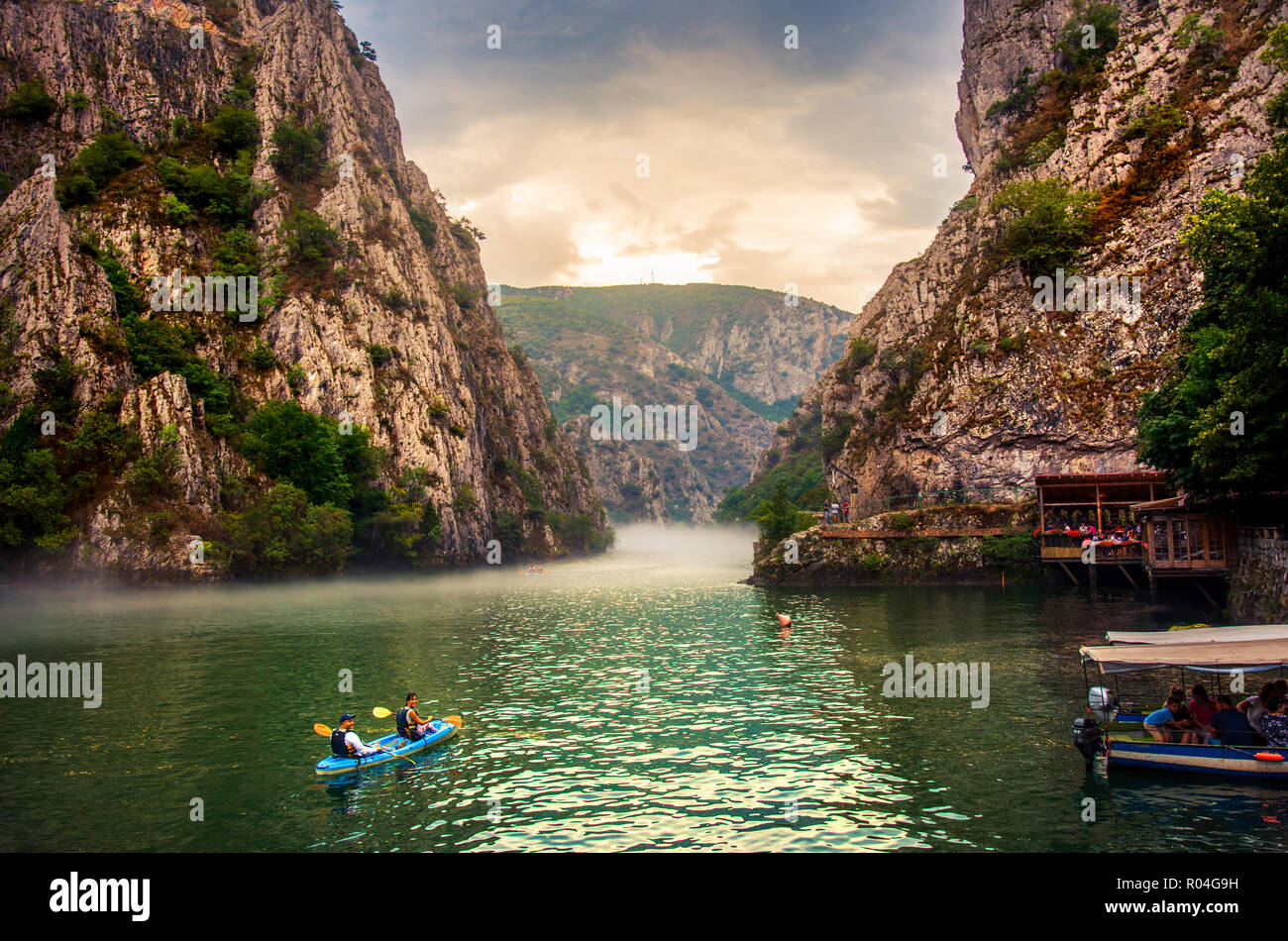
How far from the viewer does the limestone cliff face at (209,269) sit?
7712 centimetres

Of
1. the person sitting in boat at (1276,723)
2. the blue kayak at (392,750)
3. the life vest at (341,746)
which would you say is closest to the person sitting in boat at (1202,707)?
the person sitting in boat at (1276,723)

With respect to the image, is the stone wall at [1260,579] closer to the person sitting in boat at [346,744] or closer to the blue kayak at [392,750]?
the blue kayak at [392,750]

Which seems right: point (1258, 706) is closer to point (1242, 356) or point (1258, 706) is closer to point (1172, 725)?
point (1172, 725)

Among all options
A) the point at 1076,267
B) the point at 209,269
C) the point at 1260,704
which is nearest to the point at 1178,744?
the point at 1260,704

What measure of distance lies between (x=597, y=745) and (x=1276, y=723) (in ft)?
57.8

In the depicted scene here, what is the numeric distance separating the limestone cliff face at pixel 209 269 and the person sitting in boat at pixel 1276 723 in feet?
252

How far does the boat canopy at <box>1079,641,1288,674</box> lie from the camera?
20.4 meters

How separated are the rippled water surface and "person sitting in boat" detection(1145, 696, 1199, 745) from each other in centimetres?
150

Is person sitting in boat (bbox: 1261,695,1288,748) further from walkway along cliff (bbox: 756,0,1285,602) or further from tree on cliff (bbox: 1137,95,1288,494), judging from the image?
walkway along cliff (bbox: 756,0,1285,602)

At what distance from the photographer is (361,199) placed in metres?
115

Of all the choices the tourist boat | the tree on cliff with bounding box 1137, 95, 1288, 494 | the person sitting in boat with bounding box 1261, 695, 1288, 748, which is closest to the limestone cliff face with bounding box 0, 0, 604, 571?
the tourist boat

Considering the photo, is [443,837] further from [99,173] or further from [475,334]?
[475,334]

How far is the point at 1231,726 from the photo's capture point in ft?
67.1
